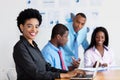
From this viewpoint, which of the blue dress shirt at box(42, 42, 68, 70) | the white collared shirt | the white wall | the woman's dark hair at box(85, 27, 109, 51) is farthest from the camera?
the white wall

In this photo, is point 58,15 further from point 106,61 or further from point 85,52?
point 106,61

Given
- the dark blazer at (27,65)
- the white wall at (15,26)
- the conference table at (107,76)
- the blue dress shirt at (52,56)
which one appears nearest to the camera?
the dark blazer at (27,65)

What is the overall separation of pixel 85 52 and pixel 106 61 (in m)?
0.33

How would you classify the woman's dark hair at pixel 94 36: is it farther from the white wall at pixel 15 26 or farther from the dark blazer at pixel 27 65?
the dark blazer at pixel 27 65

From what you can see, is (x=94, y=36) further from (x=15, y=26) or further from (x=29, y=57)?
(x=29, y=57)

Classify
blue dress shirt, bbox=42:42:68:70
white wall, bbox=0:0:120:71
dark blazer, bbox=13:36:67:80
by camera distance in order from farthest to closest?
white wall, bbox=0:0:120:71
blue dress shirt, bbox=42:42:68:70
dark blazer, bbox=13:36:67:80

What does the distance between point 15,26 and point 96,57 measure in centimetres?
113

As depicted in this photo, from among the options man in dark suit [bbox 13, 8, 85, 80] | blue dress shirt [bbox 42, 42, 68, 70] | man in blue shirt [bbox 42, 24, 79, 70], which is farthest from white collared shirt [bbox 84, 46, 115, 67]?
man in dark suit [bbox 13, 8, 85, 80]

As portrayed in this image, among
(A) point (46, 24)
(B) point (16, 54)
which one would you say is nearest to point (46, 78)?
(B) point (16, 54)

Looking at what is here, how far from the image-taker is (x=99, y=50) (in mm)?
3248

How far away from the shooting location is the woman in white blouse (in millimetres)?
3197

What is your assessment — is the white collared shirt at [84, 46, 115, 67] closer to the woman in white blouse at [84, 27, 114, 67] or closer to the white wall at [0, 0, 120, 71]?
the woman in white blouse at [84, 27, 114, 67]

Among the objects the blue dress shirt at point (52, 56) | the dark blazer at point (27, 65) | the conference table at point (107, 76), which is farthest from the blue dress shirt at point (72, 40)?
the dark blazer at point (27, 65)

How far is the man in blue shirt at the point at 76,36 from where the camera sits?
11.5 ft
